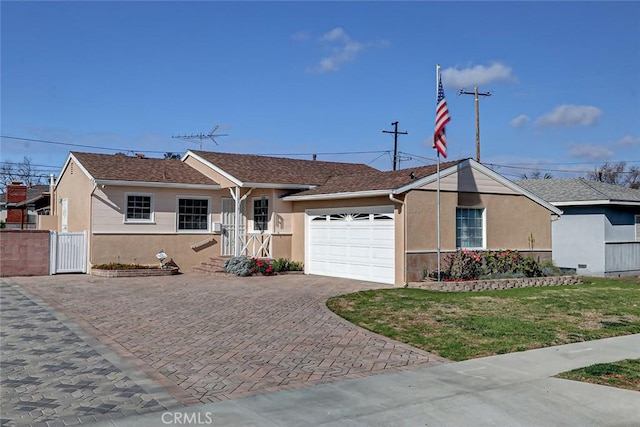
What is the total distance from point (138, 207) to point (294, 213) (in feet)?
20.0

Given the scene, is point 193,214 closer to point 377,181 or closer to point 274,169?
point 274,169

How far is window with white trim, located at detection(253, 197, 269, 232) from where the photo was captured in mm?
23016

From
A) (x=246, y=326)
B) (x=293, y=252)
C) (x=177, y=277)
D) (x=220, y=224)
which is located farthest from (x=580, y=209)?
(x=246, y=326)

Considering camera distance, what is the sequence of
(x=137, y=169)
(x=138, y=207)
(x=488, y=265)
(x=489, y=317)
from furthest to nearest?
(x=137, y=169)
(x=138, y=207)
(x=488, y=265)
(x=489, y=317)

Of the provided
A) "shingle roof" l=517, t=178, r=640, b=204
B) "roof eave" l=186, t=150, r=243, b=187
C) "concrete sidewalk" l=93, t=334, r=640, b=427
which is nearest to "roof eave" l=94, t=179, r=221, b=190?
"roof eave" l=186, t=150, r=243, b=187

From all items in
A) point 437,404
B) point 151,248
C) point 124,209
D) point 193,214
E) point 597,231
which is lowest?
point 437,404

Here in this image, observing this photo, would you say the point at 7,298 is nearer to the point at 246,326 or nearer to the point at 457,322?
the point at 246,326

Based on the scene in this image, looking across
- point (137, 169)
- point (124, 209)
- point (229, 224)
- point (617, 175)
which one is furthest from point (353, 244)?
point (617, 175)

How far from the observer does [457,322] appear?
11.3 meters

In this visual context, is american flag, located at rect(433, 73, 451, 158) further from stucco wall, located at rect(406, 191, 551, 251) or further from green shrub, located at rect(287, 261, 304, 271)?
green shrub, located at rect(287, 261, 304, 271)

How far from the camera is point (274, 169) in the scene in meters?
25.0

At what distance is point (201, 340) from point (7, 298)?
7723 millimetres

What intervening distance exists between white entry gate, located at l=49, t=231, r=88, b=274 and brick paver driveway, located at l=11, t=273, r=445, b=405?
12.5 ft

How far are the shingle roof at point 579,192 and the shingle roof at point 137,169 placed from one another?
15.5m
